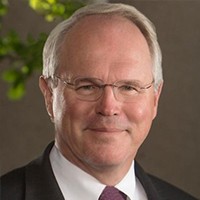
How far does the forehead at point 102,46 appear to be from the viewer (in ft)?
6.14

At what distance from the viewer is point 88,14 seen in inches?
77.4

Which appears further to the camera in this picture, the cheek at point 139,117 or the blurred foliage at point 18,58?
Result: the blurred foliage at point 18,58

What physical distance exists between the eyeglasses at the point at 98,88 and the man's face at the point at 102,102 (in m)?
0.01

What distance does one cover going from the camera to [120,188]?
6.47 ft

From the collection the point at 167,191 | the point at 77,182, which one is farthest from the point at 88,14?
the point at 167,191

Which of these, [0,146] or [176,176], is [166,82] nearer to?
[176,176]

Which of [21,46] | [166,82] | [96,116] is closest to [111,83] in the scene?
[96,116]

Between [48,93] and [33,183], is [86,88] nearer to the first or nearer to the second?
[48,93]

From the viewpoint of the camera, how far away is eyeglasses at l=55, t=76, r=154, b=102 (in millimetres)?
1858

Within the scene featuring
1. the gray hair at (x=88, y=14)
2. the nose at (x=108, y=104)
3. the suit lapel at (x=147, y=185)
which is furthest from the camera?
the suit lapel at (x=147, y=185)

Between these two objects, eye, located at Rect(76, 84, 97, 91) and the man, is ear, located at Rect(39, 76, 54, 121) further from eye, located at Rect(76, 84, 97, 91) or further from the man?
eye, located at Rect(76, 84, 97, 91)

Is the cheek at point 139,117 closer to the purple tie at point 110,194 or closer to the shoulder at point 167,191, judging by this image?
the purple tie at point 110,194

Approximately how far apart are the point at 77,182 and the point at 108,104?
0.25 meters

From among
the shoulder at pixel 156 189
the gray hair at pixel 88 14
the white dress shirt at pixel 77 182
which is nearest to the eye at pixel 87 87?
Answer: the gray hair at pixel 88 14
